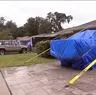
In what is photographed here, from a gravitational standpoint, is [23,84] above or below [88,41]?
below

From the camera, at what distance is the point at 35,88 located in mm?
8945

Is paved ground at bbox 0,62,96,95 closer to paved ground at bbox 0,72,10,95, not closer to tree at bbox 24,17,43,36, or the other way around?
paved ground at bbox 0,72,10,95

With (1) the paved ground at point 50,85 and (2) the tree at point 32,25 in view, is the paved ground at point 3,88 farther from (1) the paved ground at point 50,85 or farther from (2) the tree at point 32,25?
(2) the tree at point 32,25

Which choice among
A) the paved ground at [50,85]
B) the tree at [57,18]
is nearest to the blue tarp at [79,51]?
the paved ground at [50,85]

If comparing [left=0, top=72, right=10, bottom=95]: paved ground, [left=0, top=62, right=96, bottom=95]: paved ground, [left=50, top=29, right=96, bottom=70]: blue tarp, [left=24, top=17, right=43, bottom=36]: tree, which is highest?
[left=24, top=17, right=43, bottom=36]: tree

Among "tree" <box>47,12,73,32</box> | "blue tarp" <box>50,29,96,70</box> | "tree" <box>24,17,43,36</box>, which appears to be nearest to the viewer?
"blue tarp" <box>50,29,96,70</box>

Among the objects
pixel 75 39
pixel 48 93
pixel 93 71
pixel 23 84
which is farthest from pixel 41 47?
pixel 48 93

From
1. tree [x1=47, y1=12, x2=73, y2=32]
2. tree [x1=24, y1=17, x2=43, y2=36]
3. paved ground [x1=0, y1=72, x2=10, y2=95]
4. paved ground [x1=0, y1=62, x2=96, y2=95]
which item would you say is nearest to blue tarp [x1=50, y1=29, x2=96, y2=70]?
paved ground [x1=0, y1=62, x2=96, y2=95]

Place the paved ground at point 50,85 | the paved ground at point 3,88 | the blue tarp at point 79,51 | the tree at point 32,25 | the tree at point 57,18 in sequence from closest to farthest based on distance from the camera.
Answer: the paved ground at point 50,85 → the paved ground at point 3,88 → the blue tarp at point 79,51 → the tree at point 57,18 → the tree at point 32,25

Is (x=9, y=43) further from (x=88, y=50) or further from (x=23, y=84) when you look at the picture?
(x=23, y=84)

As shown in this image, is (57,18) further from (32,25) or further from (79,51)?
(79,51)

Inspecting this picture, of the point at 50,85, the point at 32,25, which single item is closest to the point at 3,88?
the point at 50,85

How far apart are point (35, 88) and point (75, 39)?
4956mm

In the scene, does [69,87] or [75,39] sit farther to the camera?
[75,39]
